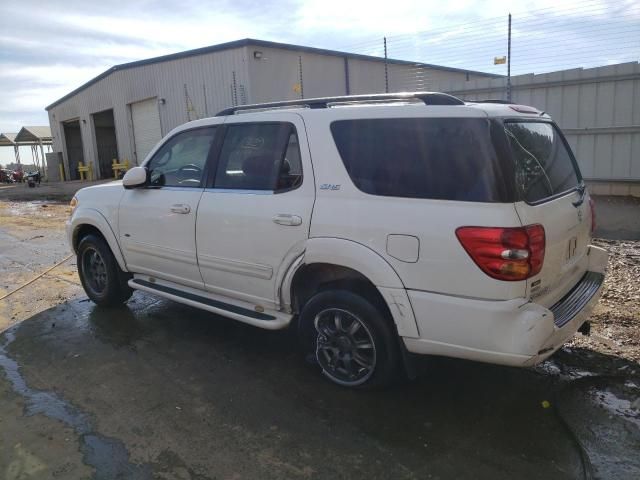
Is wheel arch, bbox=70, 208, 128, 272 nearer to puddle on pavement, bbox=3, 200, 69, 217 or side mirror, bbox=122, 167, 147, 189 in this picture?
side mirror, bbox=122, 167, 147, 189

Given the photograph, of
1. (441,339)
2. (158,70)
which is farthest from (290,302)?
(158,70)

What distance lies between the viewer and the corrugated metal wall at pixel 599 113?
9523 mm

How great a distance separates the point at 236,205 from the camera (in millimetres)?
3883

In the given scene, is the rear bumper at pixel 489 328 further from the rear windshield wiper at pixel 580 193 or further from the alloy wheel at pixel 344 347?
the rear windshield wiper at pixel 580 193

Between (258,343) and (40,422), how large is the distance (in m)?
1.73

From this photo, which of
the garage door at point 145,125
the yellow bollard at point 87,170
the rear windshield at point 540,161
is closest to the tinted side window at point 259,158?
the rear windshield at point 540,161

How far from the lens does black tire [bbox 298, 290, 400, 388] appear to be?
3.28 meters

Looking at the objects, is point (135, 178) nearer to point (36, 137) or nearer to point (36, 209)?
point (36, 209)

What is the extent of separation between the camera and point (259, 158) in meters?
3.91

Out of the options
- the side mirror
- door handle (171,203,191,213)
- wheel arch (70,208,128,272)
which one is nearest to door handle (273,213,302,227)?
door handle (171,203,191,213)

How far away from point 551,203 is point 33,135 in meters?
44.4

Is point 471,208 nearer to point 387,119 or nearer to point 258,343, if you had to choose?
point 387,119

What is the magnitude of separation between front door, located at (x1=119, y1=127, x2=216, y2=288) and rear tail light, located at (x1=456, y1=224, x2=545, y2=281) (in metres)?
2.33

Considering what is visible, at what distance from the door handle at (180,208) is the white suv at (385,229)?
0.14 ft
